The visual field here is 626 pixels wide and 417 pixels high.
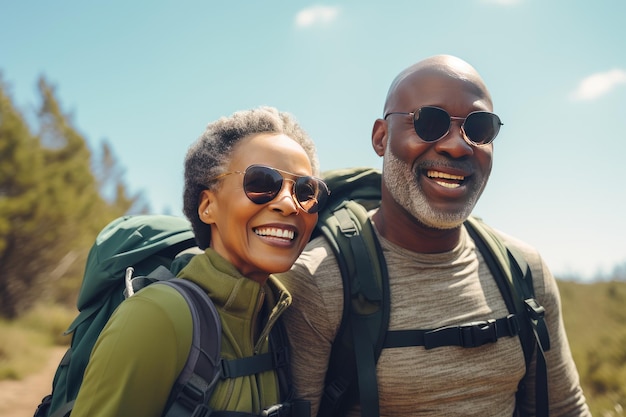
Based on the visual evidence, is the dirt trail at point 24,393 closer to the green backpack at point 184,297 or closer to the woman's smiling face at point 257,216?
the green backpack at point 184,297

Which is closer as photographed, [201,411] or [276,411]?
[201,411]

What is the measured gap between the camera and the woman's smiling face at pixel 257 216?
1918 millimetres

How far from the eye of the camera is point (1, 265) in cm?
1639

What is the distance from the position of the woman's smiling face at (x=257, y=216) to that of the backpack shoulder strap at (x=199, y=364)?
292 millimetres

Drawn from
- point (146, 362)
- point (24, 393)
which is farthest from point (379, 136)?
point (24, 393)

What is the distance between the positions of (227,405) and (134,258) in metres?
0.84

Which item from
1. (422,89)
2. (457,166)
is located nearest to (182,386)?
(457,166)

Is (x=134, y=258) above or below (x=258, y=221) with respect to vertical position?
below

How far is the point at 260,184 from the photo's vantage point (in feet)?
6.24

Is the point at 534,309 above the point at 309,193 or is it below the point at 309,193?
below

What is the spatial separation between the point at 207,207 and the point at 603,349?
24.6 feet

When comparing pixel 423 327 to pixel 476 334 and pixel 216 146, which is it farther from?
pixel 216 146

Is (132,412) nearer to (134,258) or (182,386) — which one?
(182,386)

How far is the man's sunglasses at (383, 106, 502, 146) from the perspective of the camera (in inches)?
99.9
